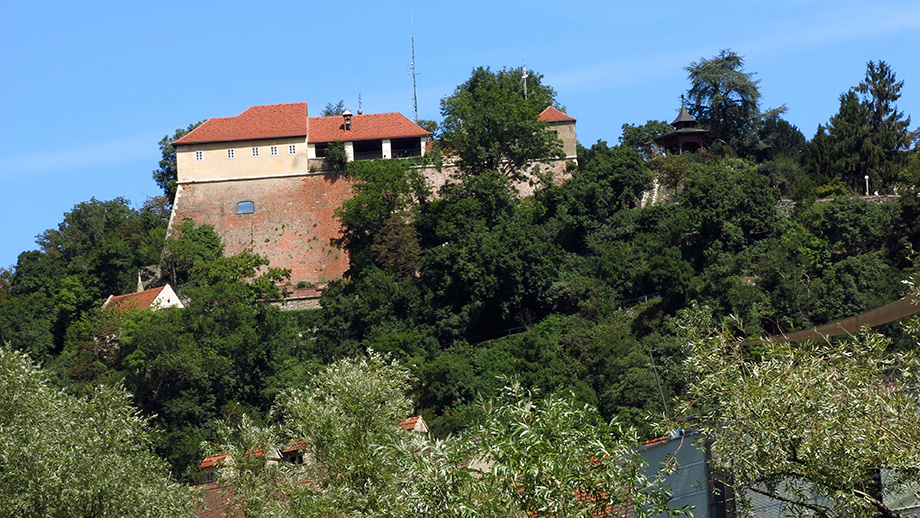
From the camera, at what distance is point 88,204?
61.9 metres

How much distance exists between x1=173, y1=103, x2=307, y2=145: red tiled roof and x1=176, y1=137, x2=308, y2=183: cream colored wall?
27 centimetres

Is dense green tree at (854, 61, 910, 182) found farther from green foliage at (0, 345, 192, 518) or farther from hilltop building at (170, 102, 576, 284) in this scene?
green foliage at (0, 345, 192, 518)

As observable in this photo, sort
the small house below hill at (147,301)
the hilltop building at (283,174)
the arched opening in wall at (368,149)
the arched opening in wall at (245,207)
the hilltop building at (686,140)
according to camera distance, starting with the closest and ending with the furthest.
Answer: the small house below hill at (147,301), the hilltop building at (686,140), the hilltop building at (283,174), the arched opening in wall at (245,207), the arched opening in wall at (368,149)

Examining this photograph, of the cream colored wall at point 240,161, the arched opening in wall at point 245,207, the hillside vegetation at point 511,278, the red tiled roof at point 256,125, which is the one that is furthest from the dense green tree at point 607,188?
the arched opening in wall at point 245,207

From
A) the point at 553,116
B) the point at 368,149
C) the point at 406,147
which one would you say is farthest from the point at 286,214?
the point at 553,116

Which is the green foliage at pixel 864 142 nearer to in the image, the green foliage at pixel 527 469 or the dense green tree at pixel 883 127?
the dense green tree at pixel 883 127

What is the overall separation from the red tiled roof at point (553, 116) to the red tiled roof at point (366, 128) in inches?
210

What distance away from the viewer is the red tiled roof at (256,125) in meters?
58.4

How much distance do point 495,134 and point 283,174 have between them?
34.2 feet

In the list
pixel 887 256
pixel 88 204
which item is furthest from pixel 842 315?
pixel 88 204

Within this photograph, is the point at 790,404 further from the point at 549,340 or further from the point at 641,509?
the point at 549,340

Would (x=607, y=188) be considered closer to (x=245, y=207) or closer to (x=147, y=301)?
(x=245, y=207)

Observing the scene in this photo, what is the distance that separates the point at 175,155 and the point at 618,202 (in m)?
23.8

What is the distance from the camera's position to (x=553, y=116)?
58.8 meters
